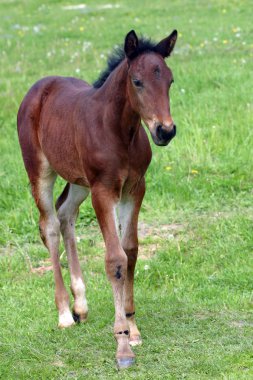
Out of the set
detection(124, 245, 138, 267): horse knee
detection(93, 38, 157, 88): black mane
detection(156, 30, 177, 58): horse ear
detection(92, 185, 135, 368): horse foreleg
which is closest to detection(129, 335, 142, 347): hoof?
detection(92, 185, 135, 368): horse foreleg

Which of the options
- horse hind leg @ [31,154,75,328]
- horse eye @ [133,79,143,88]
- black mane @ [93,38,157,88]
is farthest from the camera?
horse hind leg @ [31,154,75,328]

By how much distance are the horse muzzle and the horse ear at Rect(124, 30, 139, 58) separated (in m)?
0.58

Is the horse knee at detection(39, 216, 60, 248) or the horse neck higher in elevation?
the horse neck

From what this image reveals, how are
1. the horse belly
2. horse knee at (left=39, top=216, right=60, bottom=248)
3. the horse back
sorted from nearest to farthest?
the horse belly < the horse back < horse knee at (left=39, top=216, right=60, bottom=248)

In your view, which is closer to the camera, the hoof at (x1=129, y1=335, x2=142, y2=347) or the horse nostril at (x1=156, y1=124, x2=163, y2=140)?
the horse nostril at (x1=156, y1=124, x2=163, y2=140)

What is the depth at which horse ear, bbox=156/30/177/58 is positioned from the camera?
5.82 meters

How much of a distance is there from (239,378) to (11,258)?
11.2 ft

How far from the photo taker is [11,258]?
8398 mm

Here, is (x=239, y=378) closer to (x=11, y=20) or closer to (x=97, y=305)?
(x=97, y=305)

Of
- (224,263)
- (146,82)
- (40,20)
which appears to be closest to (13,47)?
(40,20)

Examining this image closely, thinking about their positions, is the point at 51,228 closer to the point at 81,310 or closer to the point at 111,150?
the point at 81,310

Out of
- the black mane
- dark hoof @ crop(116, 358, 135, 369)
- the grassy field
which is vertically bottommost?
the grassy field

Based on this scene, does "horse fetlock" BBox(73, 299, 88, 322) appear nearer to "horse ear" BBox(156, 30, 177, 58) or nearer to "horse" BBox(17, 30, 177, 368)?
"horse" BBox(17, 30, 177, 368)

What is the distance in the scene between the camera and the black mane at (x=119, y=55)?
577 cm
